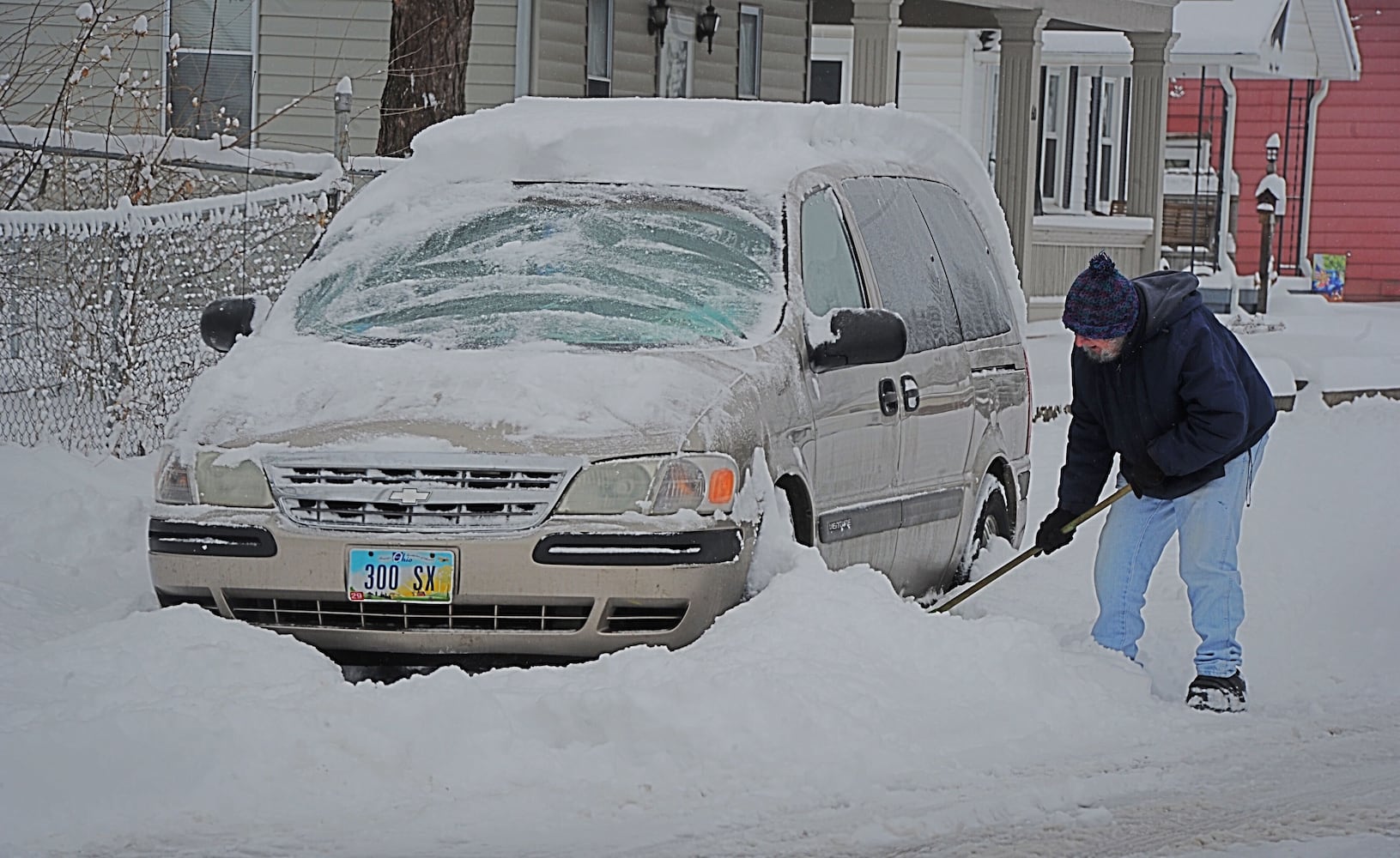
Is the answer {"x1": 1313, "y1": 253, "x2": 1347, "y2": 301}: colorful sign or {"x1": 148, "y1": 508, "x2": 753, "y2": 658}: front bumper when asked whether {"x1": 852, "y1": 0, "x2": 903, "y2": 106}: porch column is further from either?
{"x1": 1313, "y1": 253, "x2": 1347, "y2": 301}: colorful sign

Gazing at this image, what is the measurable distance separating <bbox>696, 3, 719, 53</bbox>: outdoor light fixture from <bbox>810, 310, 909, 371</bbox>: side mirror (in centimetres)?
1416

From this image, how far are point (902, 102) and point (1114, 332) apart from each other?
81.8 ft

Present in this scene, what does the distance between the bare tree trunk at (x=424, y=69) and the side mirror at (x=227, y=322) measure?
6.30m

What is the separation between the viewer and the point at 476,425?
6184 millimetres

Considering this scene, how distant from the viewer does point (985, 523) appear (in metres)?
8.87

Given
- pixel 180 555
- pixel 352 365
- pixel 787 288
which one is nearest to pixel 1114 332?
pixel 787 288

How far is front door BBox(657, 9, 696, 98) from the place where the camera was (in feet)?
67.6

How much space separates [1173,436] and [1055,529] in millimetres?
657

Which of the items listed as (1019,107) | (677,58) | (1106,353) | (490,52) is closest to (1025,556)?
(1106,353)

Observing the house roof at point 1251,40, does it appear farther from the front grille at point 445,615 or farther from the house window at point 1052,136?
the front grille at point 445,615

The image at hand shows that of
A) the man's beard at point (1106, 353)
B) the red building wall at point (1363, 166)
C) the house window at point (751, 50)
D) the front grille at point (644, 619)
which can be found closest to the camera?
the front grille at point (644, 619)

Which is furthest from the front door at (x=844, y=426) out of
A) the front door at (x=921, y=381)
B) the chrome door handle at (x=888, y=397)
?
the front door at (x=921, y=381)

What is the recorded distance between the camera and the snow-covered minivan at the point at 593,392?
6.14 meters

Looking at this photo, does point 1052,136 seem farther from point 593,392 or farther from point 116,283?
point 593,392
